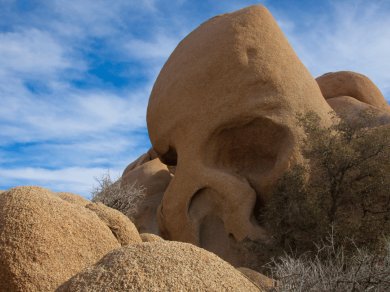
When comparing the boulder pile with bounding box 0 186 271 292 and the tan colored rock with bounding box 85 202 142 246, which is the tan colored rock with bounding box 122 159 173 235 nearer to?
the tan colored rock with bounding box 85 202 142 246

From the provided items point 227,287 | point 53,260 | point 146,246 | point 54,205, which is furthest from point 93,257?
point 227,287

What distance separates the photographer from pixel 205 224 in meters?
8.96

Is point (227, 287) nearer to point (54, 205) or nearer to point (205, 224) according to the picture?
point (54, 205)

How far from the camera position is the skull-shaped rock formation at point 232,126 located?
831 cm

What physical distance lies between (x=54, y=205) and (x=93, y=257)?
2.68 feet

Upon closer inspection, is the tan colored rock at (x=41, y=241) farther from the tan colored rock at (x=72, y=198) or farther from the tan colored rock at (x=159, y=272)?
the tan colored rock at (x=72, y=198)

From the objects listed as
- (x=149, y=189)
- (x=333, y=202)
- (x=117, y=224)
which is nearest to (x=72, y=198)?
(x=117, y=224)

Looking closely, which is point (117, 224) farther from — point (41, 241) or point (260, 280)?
point (260, 280)

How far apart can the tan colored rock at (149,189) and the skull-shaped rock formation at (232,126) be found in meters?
3.78

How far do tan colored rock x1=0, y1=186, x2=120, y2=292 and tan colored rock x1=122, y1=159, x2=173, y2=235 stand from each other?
8613mm

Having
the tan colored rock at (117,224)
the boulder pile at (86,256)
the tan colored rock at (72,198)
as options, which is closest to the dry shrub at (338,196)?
the tan colored rock at (117,224)

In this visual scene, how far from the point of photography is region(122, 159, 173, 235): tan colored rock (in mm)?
13477

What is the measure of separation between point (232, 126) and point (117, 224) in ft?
15.4

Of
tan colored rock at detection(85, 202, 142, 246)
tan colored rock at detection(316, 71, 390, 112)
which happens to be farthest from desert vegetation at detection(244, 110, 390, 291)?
tan colored rock at detection(316, 71, 390, 112)
